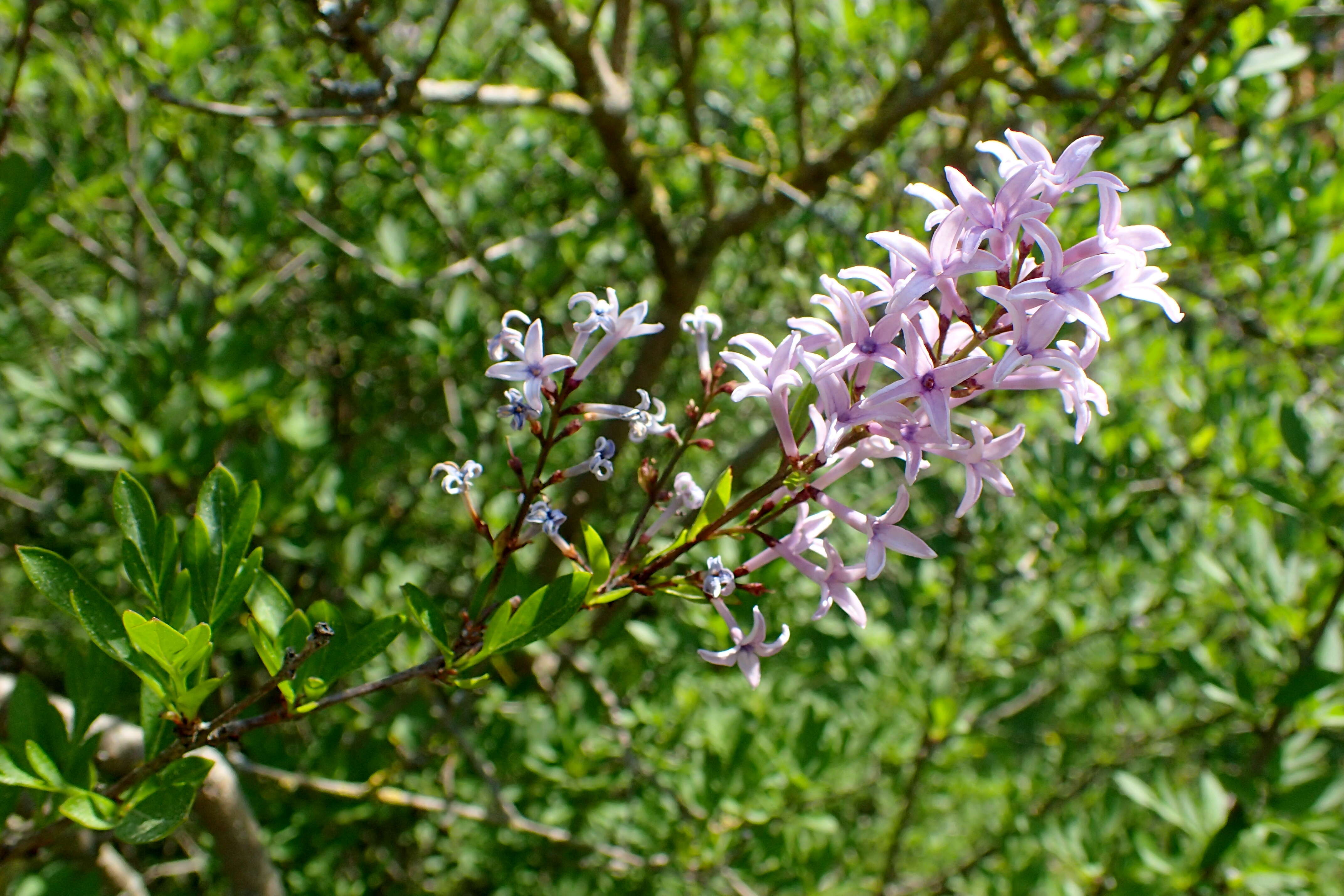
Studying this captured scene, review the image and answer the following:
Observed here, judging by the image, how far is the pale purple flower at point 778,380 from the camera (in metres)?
0.93

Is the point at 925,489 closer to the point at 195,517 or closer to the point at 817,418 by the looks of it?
the point at 817,418

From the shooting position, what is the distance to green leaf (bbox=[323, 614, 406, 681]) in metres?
1.02

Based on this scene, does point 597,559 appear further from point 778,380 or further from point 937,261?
point 937,261

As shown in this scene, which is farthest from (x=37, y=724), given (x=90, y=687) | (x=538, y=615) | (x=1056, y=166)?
(x=1056, y=166)

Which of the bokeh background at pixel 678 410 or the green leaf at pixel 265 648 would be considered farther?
the bokeh background at pixel 678 410

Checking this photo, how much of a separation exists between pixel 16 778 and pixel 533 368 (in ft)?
2.24

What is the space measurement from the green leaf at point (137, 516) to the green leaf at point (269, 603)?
0.38 ft

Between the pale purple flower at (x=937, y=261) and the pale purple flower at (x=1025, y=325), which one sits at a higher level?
the pale purple flower at (x=937, y=261)

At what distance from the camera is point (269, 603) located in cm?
109

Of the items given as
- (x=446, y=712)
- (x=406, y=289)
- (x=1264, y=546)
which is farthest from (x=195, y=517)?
(x=1264, y=546)

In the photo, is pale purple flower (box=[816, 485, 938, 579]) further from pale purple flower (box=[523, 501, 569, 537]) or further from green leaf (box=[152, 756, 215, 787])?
green leaf (box=[152, 756, 215, 787])

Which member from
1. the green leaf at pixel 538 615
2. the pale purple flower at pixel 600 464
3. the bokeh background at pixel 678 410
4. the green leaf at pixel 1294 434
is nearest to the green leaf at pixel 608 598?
the green leaf at pixel 538 615

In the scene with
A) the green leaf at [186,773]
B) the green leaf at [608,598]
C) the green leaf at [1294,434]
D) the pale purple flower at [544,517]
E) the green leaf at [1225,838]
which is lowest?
the green leaf at [1225,838]

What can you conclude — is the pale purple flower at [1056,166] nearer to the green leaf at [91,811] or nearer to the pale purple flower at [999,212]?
the pale purple flower at [999,212]
